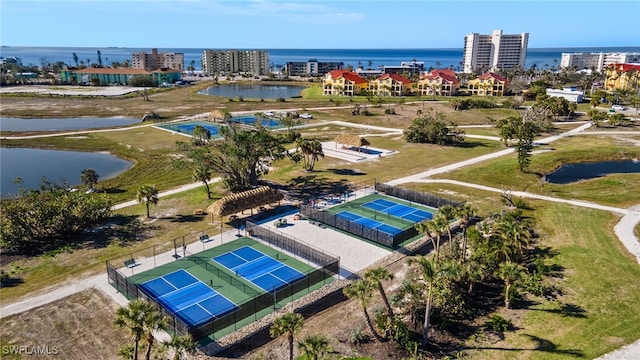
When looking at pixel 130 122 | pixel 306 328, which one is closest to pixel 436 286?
pixel 306 328

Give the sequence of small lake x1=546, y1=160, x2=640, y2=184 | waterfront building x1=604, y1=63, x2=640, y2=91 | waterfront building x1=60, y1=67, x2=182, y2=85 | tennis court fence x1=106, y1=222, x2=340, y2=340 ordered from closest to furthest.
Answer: tennis court fence x1=106, y1=222, x2=340, y2=340 < small lake x1=546, y1=160, x2=640, y2=184 < waterfront building x1=604, y1=63, x2=640, y2=91 < waterfront building x1=60, y1=67, x2=182, y2=85

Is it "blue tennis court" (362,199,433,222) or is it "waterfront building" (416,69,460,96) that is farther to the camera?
"waterfront building" (416,69,460,96)

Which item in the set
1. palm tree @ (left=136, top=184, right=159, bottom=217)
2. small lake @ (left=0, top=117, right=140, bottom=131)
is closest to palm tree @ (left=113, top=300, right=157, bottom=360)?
palm tree @ (left=136, top=184, right=159, bottom=217)

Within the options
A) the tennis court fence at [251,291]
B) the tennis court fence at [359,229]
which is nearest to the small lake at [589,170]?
the tennis court fence at [359,229]

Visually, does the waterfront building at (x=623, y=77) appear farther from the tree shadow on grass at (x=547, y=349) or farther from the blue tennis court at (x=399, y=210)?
the tree shadow on grass at (x=547, y=349)

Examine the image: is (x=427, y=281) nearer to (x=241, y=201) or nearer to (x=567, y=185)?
(x=241, y=201)

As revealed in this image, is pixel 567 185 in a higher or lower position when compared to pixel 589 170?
lower

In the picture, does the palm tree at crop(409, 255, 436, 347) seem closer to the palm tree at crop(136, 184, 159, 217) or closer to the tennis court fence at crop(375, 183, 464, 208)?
the tennis court fence at crop(375, 183, 464, 208)

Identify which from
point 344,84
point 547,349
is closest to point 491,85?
point 344,84
